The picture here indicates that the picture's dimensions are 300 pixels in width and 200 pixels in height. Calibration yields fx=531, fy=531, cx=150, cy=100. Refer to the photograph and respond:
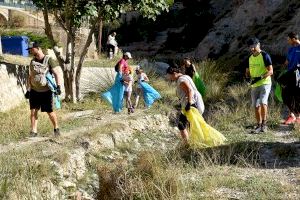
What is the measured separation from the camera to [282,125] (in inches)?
408

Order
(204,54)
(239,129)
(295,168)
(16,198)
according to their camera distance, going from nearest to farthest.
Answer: (16,198), (295,168), (239,129), (204,54)

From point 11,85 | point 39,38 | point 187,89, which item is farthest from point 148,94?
point 39,38

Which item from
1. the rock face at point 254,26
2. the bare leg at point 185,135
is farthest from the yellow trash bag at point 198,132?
the rock face at point 254,26

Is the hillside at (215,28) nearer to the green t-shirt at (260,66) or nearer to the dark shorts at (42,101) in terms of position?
the green t-shirt at (260,66)

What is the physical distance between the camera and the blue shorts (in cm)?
929

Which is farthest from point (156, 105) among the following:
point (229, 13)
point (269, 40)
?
point (229, 13)

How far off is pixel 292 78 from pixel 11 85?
20.2 feet

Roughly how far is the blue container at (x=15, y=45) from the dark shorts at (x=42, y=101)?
9819 millimetres

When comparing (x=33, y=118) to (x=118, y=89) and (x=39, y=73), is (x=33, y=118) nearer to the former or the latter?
(x=39, y=73)

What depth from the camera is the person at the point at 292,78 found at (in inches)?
368

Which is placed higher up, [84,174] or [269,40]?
[269,40]

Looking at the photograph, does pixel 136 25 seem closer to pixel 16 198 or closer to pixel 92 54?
pixel 92 54

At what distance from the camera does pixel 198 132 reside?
8.19m

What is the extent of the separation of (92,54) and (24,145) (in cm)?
1479
